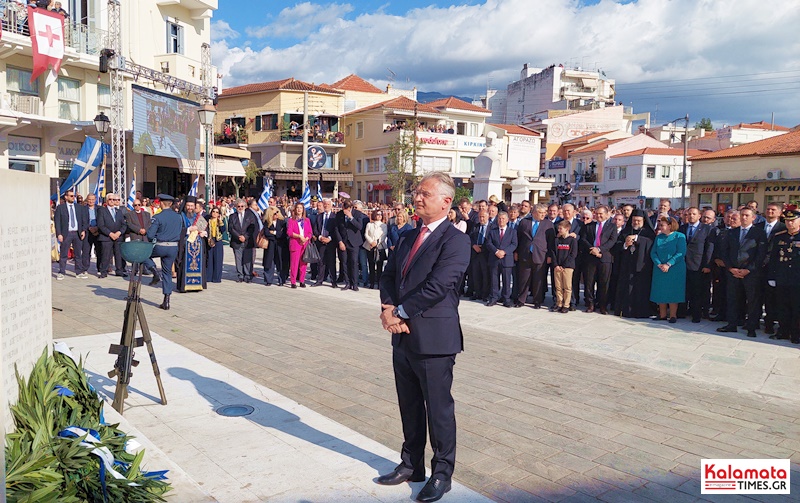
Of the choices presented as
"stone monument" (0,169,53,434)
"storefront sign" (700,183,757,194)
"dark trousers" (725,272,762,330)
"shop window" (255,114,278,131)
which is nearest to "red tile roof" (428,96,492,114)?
"shop window" (255,114,278,131)

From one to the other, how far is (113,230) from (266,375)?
30.9 ft

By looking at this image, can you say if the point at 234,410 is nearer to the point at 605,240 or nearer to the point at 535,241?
the point at 535,241

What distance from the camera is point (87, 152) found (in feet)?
55.5

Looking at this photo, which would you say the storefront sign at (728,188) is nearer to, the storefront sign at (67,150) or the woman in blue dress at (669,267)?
the woman in blue dress at (669,267)

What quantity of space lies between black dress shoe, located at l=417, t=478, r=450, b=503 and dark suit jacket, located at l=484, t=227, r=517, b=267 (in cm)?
812

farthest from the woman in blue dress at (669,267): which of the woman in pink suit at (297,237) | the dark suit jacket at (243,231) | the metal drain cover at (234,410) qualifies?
the dark suit jacket at (243,231)

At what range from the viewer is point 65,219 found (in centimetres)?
1387

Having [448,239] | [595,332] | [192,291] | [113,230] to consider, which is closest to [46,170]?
[113,230]

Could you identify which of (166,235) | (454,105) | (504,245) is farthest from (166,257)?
(454,105)

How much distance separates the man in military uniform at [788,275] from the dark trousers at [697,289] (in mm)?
1298

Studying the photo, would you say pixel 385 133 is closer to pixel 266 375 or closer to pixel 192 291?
pixel 192 291

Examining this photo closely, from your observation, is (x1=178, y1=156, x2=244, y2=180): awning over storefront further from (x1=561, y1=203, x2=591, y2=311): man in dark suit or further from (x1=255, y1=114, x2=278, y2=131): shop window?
(x1=561, y1=203, x2=591, y2=311): man in dark suit

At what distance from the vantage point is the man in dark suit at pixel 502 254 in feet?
38.5

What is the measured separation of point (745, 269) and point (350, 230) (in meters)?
7.91
